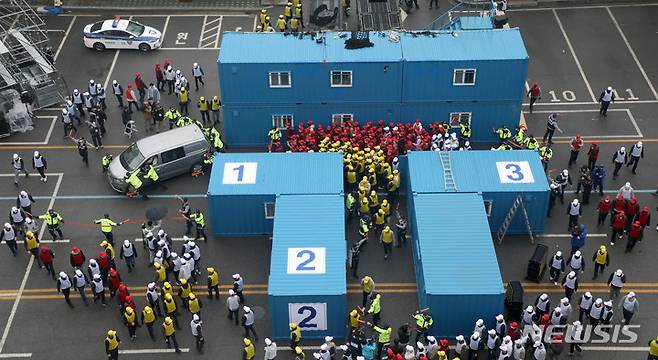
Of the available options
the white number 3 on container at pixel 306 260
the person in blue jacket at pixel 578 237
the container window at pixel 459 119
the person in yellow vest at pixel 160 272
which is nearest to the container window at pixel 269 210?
the white number 3 on container at pixel 306 260

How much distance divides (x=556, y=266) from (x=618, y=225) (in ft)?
12.5

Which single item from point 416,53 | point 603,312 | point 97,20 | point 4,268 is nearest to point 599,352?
point 603,312

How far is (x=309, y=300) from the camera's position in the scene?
28797 mm

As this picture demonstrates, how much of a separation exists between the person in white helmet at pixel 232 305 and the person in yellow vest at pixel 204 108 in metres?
12.9

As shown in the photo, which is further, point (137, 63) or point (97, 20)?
point (97, 20)

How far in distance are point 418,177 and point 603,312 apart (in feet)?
30.5

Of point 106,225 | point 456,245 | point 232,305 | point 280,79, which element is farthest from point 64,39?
point 456,245

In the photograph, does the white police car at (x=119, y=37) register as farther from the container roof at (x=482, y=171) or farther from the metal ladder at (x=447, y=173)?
the metal ladder at (x=447, y=173)

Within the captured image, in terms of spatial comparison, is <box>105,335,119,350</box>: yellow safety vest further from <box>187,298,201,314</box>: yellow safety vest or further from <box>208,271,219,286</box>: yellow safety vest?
<box>208,271,219,286</box>: yellow safety vest

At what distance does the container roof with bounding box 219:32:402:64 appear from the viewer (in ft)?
124

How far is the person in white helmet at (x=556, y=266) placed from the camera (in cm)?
3138

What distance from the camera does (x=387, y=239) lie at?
107 ft

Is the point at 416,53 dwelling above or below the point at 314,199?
above

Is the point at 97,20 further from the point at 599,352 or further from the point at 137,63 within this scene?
the point at 599,352
